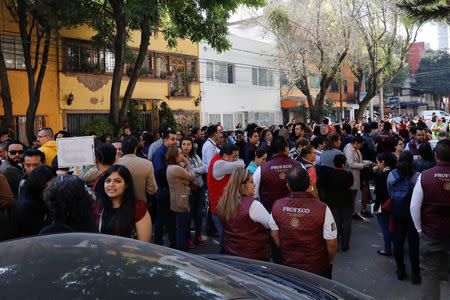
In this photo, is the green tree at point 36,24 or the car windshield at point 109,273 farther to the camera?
the green tree at point 36,24

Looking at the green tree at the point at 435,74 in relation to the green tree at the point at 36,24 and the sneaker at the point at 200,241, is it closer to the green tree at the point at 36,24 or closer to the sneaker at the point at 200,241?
the green tree at the point at 36,24

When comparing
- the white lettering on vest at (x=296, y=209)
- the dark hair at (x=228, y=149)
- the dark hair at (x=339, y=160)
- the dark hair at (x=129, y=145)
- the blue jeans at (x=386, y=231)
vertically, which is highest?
the dark hair at (x=129, y=145)

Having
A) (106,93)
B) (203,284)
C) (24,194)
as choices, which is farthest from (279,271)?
(106,93)

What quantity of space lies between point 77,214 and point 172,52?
19565 mm

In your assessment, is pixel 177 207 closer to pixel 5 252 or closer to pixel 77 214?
pixel 77 214

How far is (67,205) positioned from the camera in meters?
3.11

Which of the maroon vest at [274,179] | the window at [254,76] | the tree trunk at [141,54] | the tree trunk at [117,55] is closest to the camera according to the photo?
the maroon vest at [274,179]

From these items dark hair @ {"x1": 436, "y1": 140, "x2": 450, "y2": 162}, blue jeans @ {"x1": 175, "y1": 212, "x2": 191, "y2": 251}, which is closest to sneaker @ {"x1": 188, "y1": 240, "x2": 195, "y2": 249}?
blue jeans @ {"x1": 175, "y1": 212, "x2": 191, "y2": 251}

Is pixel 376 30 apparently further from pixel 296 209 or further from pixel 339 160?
pixel 296 209

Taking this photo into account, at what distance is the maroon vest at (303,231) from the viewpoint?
137 inches

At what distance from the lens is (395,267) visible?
566 cm

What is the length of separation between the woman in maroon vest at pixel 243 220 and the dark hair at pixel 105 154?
1.53 m

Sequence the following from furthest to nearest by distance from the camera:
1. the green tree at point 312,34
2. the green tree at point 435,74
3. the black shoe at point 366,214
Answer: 1. the green tree at point 435,74
2. the green tree at point 312,34
3. the black shoe at point 366,214

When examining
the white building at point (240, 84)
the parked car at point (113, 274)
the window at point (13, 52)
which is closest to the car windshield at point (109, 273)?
the parked car at point (113, 274)
